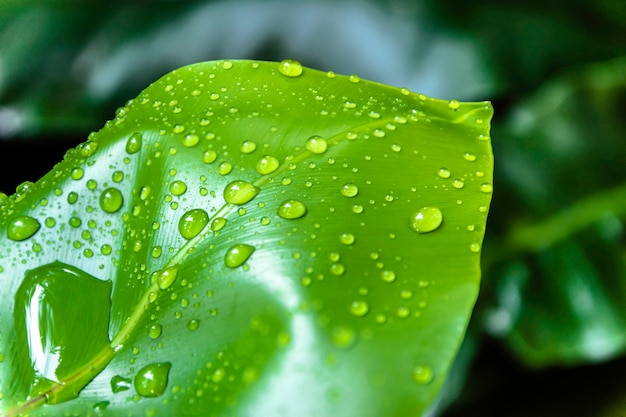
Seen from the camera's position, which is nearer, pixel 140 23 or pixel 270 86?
pixel 270 86

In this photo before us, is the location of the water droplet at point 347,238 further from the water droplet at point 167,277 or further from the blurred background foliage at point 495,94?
the blurred background foliage at point 495,94

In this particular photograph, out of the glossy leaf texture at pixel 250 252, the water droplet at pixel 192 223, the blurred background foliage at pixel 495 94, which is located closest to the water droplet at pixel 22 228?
the glossy leaf texture at pixel 250 252

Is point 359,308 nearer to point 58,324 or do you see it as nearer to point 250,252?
point 250,252

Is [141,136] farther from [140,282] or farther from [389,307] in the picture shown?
[389,307]

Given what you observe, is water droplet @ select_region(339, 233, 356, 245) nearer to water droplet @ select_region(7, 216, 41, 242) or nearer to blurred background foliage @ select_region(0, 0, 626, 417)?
water droplet @ select_region(7, 216, 41, 242)

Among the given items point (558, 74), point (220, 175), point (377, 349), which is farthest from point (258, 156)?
point (558, 74)

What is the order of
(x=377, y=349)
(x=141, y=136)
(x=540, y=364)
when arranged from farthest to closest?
(x=540, y=364)
(x=141, y=136)
(x=377, y=349)

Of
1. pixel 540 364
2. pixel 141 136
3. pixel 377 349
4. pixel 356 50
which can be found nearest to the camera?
pixel 377 349

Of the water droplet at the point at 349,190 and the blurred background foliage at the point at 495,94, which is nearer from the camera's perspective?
the water droplet at the point at 349,190
